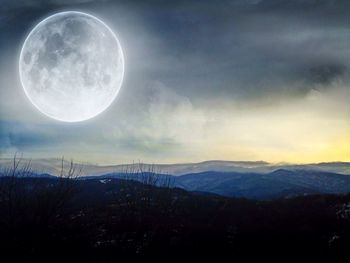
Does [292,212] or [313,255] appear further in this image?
[292,212]

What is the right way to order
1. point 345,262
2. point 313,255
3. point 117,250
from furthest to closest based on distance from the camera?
point 117,250 → point 313,255 → point 345,262

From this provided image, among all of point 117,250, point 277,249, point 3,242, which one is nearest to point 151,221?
A: point 117,250

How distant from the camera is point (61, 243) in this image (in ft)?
190

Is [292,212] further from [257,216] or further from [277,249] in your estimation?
[277,249]

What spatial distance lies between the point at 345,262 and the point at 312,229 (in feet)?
53.8

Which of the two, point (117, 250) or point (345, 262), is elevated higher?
point (345, 262)

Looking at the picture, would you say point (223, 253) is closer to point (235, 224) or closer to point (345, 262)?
point (345, 262)

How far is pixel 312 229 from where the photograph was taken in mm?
56281

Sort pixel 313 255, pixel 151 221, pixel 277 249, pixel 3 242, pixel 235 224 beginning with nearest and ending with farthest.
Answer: pixel 3 242
pixel 313 255
pixel 277 249
pixel 235 224
pixel 151 221

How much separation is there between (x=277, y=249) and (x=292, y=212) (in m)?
24.6

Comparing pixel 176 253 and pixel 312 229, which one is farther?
pixel 312 229

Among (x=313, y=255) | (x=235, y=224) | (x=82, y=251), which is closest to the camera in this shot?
(x=313, y=255)

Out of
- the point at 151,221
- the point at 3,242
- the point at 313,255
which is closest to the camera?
the point at 3,242

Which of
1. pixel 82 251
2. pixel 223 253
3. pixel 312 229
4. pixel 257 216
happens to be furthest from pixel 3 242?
pixel 257 216
